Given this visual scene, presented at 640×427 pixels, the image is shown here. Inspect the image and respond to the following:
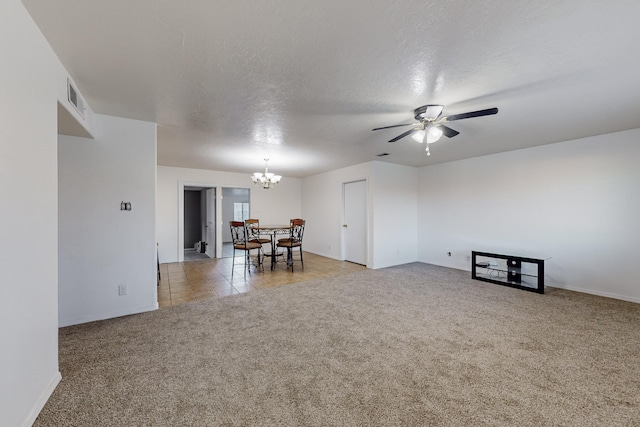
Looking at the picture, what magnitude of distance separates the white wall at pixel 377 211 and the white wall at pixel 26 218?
15.7 ft

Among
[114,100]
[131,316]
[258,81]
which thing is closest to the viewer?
[258,81]

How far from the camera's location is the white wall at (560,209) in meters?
3.58

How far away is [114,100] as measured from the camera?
2525mm

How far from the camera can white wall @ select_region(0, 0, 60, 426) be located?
4.14 feet

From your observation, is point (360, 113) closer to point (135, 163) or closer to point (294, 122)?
point (294, 122)

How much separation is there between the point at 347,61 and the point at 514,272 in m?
4.47

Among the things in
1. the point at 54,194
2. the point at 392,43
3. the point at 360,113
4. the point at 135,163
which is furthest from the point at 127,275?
the point at 392,43

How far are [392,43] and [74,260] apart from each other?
3.69 meters

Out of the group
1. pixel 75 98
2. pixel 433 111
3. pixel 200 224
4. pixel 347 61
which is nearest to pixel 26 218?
pixel 75 98

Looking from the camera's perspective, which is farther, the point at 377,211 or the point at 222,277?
the point at 377,211

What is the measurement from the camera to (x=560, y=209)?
412cm

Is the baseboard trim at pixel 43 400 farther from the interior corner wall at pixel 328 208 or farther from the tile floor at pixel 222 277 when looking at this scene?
the interior corner wall at pixel 328 208

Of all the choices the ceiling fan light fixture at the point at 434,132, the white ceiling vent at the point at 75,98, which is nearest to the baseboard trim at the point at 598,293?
the ceiling fan light fixture at the point at 434,132

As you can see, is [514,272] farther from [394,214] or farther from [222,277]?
[222,277]
